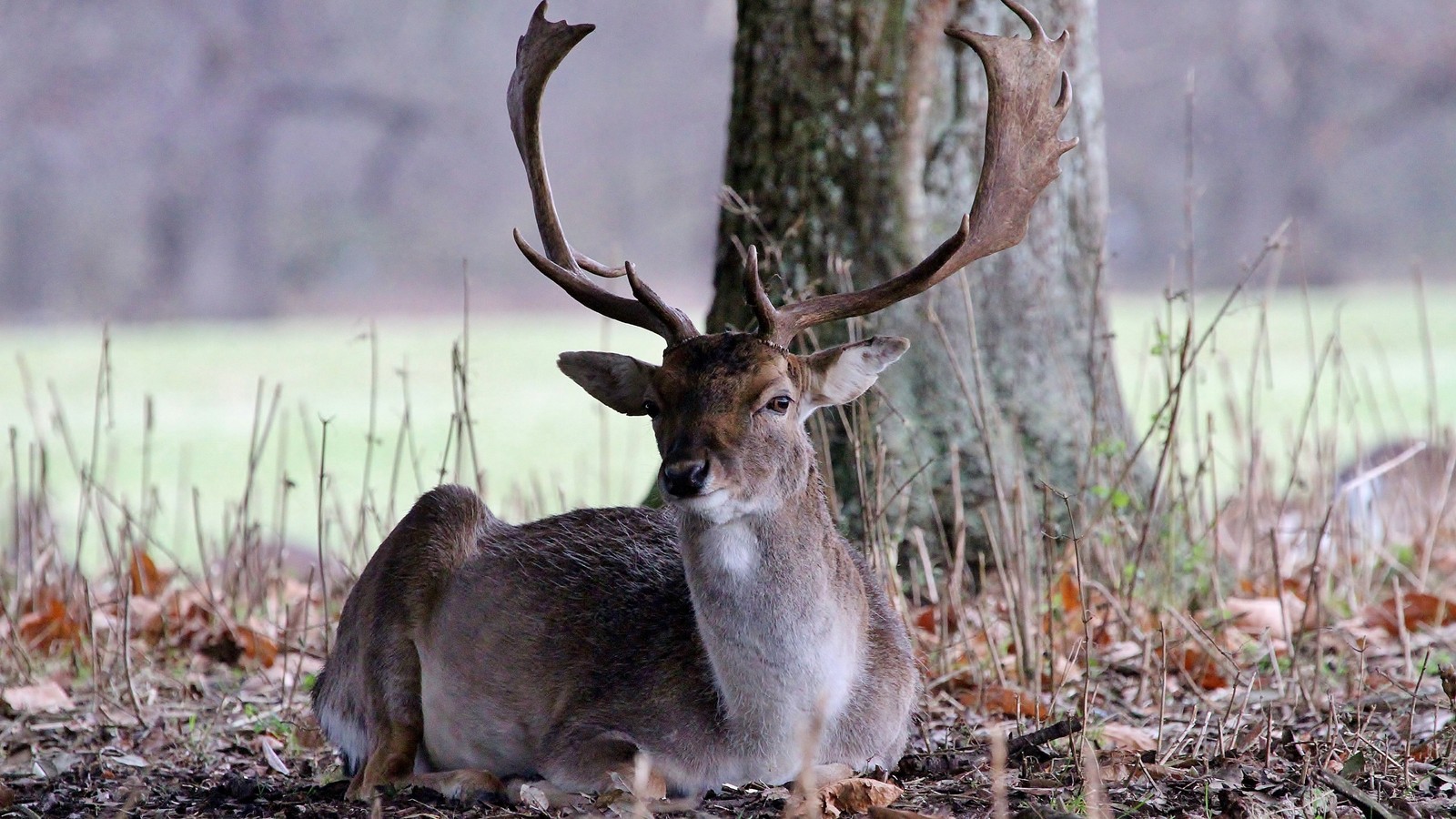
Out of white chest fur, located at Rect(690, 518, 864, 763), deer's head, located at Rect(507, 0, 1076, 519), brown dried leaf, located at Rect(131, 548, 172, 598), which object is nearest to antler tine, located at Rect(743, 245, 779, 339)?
deer's head, located at Rect(507, 0, 1076, 519)

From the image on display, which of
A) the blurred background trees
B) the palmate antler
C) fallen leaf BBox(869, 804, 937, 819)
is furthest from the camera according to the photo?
the blurred background trees

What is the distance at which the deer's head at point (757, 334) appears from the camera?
13.8 ft

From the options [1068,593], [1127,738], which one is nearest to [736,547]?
[1127,738]

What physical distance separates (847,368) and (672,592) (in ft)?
2.85

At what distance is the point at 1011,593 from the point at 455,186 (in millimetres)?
25139

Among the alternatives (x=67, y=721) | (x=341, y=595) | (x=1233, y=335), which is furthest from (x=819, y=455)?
(x=1233, y=335)

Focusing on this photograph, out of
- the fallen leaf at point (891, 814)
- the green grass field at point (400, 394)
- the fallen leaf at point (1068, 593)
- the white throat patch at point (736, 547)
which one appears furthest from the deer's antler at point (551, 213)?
the green grass field at point (400, 394)

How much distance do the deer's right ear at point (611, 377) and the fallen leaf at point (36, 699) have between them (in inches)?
89.3

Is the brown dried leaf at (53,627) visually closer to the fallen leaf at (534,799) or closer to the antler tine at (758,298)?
the fallen leaf at (534,799)

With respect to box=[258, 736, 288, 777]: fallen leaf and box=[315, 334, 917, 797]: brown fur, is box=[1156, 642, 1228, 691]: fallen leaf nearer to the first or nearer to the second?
box=[315, 334, 917, 797]: brown fur

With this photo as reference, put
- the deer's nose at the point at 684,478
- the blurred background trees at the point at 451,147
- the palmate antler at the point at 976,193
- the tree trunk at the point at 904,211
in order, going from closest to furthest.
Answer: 1. the deer's nose at the point at 684,478
2. the palmate antler at the point at 976,193
3. the tree trunk at the point at 904,211
4. the blurred background trees at the point at 451,147

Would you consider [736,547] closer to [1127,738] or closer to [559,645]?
[559,645]

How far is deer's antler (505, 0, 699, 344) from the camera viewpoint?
14.9 ft

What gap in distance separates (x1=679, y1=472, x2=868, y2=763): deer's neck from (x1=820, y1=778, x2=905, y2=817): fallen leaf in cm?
24
